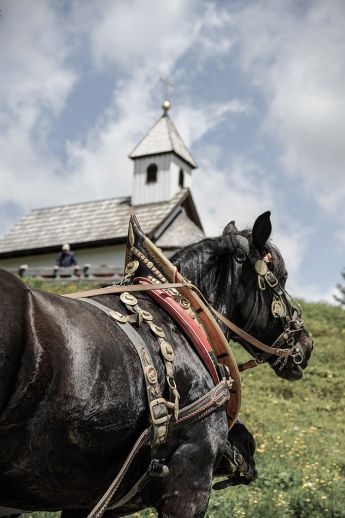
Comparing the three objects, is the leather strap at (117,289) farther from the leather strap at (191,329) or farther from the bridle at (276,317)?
the bridle at (276,317)

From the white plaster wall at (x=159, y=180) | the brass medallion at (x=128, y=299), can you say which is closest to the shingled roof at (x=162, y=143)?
the white plaster wall at (x=159, y=180)

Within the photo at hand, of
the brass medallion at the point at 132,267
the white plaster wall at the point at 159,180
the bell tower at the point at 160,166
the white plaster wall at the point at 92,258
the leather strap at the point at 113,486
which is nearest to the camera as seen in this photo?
the leather strap at the point at 113,486

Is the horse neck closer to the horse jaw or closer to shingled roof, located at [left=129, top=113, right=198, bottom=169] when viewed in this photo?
the horse jaw

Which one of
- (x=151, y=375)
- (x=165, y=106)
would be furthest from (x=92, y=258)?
(x=151, y=375)

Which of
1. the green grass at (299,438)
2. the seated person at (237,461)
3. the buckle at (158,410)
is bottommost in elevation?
the green grass at (299,438)

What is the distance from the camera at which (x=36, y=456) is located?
8.66 ft

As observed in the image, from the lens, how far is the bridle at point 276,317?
4.05 m

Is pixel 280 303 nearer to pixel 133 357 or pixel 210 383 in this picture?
pixel 210 383

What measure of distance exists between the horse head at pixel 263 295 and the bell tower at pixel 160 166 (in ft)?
100

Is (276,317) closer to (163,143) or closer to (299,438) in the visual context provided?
(299,438)

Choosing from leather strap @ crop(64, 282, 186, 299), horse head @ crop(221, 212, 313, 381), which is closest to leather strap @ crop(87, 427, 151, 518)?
leather strap @ crop(64, 282, 186, 299)

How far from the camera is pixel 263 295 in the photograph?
161 inches

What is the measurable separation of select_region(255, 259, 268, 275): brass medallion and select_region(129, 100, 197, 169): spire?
3168 cm

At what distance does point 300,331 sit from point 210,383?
114 centimetres
